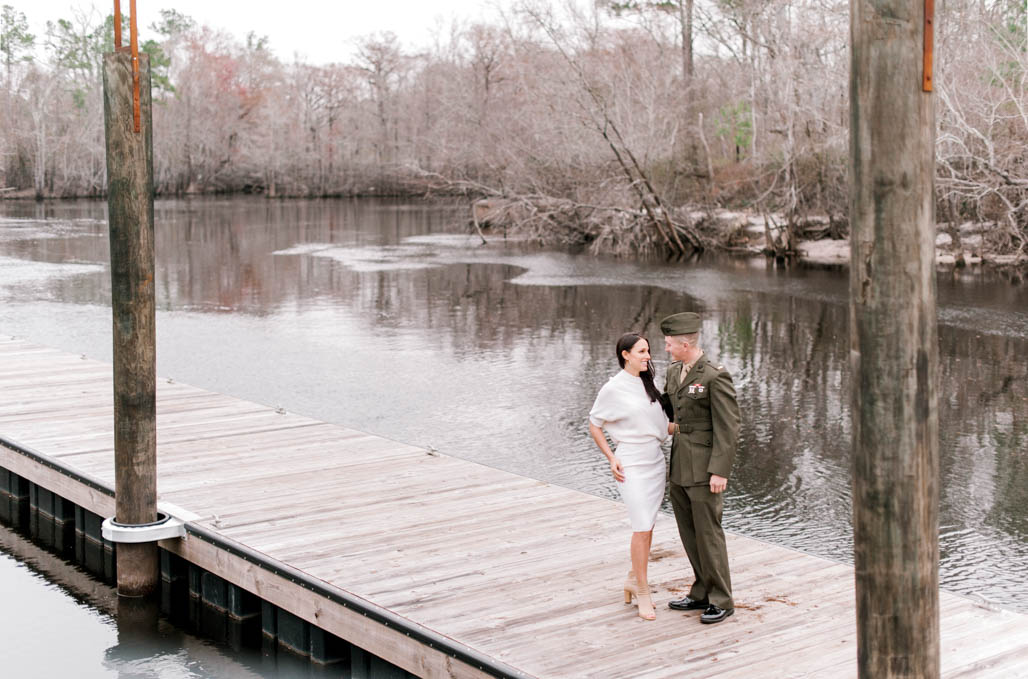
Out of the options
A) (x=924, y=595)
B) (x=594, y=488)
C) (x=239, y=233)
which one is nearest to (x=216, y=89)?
(x=239, y=233)

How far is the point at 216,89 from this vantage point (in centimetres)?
8812

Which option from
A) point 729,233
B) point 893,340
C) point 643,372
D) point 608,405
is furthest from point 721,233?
point 893,340

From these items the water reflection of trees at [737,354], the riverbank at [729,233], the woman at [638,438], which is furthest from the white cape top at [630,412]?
the riverbank at [729,233]

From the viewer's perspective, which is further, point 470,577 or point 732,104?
point 732,104

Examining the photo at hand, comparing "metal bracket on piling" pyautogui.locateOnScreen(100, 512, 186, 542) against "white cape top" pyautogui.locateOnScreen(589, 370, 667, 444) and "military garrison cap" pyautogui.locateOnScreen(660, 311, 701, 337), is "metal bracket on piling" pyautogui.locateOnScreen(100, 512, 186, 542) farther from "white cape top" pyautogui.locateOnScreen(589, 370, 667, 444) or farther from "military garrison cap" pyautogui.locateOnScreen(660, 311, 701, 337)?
"military garrison cap" pyautogui.locateOnScreen(660, 311, 701, 337)

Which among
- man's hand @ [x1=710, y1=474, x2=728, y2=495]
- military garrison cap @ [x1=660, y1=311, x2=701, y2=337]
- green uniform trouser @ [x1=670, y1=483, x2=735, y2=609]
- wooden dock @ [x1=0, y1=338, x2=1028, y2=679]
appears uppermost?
military garrison cap @ [x1=660, y1=311, x2=701, y2=337]

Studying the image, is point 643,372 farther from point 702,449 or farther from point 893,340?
point 893,340

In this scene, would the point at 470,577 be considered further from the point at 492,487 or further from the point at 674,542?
the point at 492,487

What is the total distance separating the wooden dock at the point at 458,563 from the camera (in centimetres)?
569

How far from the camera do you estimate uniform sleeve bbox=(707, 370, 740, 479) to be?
578cm

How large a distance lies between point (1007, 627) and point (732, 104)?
123 ft

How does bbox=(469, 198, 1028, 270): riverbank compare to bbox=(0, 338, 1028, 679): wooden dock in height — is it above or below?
above

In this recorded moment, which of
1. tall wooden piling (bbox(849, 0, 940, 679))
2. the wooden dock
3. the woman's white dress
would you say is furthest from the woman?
tall wooden piling (bbox(849, 0, 940, 679))

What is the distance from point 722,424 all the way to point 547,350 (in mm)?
12633
